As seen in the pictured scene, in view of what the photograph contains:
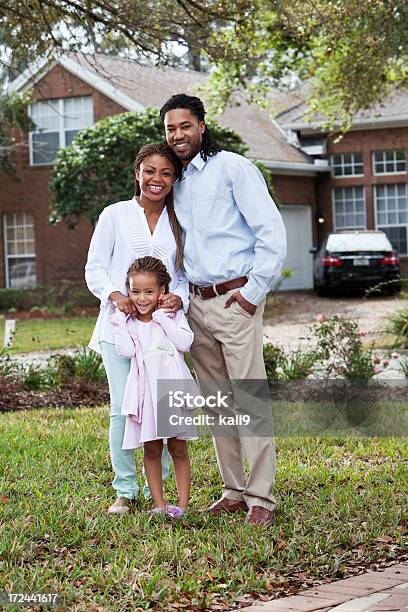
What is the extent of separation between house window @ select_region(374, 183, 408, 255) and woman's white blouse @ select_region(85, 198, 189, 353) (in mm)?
24815

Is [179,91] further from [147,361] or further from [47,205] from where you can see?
[147,361]

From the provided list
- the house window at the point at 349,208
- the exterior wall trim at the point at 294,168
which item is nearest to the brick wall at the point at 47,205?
the exterior wall trim at the point at 294,168

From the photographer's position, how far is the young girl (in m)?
5.86

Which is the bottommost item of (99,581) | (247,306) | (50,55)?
(99,581)

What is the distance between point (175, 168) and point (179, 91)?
23.4 metres

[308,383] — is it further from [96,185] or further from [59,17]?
[96,185]

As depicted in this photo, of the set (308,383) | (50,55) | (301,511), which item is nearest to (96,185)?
(50,55)

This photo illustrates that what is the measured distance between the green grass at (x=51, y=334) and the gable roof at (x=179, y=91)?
6933mm

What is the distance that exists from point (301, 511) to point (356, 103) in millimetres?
12667

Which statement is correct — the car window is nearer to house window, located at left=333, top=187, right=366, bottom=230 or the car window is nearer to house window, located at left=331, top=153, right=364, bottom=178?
house window, located at left=333, top=187, right=366, bottom=230

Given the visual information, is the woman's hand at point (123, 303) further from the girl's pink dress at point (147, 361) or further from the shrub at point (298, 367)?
the shrub at point (298, 367)

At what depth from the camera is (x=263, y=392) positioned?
6012 mm

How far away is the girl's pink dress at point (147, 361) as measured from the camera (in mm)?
5859

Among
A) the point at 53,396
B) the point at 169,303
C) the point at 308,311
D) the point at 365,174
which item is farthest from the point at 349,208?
the point at 169,303
